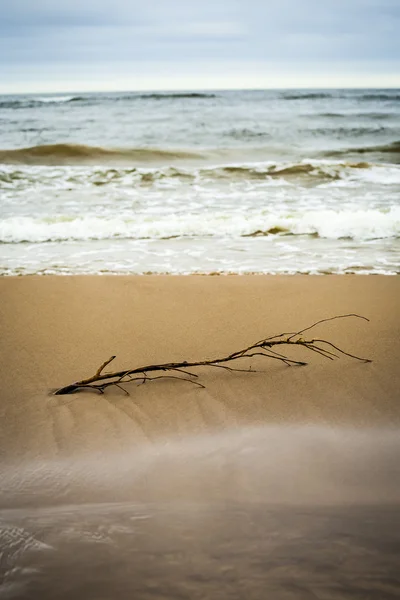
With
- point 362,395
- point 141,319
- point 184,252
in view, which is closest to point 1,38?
point 184,252

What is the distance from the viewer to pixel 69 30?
16516 millimetres

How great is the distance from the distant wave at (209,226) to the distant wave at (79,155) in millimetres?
7410

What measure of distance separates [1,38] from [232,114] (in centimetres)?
1059

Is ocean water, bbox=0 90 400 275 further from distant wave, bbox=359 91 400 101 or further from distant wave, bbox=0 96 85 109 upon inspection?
distant wave, bbox=359 91 400 101

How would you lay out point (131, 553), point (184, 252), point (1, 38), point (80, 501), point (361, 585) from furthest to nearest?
point (1, 38)
point (184, 252)
point (80, 501)
point (131, 553)
point (361, 585)

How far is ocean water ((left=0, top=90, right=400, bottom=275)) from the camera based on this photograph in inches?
200

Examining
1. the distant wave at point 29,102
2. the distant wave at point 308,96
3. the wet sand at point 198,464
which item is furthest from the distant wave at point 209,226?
the distant wave at point 308,96

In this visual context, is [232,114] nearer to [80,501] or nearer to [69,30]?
[69,30]

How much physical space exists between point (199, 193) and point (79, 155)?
662 centimetres

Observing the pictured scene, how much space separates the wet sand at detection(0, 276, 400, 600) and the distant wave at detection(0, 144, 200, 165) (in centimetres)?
1155

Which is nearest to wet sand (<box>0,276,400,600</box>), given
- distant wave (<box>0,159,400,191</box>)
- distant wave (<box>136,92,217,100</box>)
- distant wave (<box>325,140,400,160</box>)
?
distant wave (<box>0,159,400,191</box>)

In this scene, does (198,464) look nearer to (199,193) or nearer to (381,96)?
(199,193)

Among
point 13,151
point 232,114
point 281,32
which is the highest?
point 281,32

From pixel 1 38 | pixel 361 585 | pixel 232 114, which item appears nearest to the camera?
pixel 361 585
